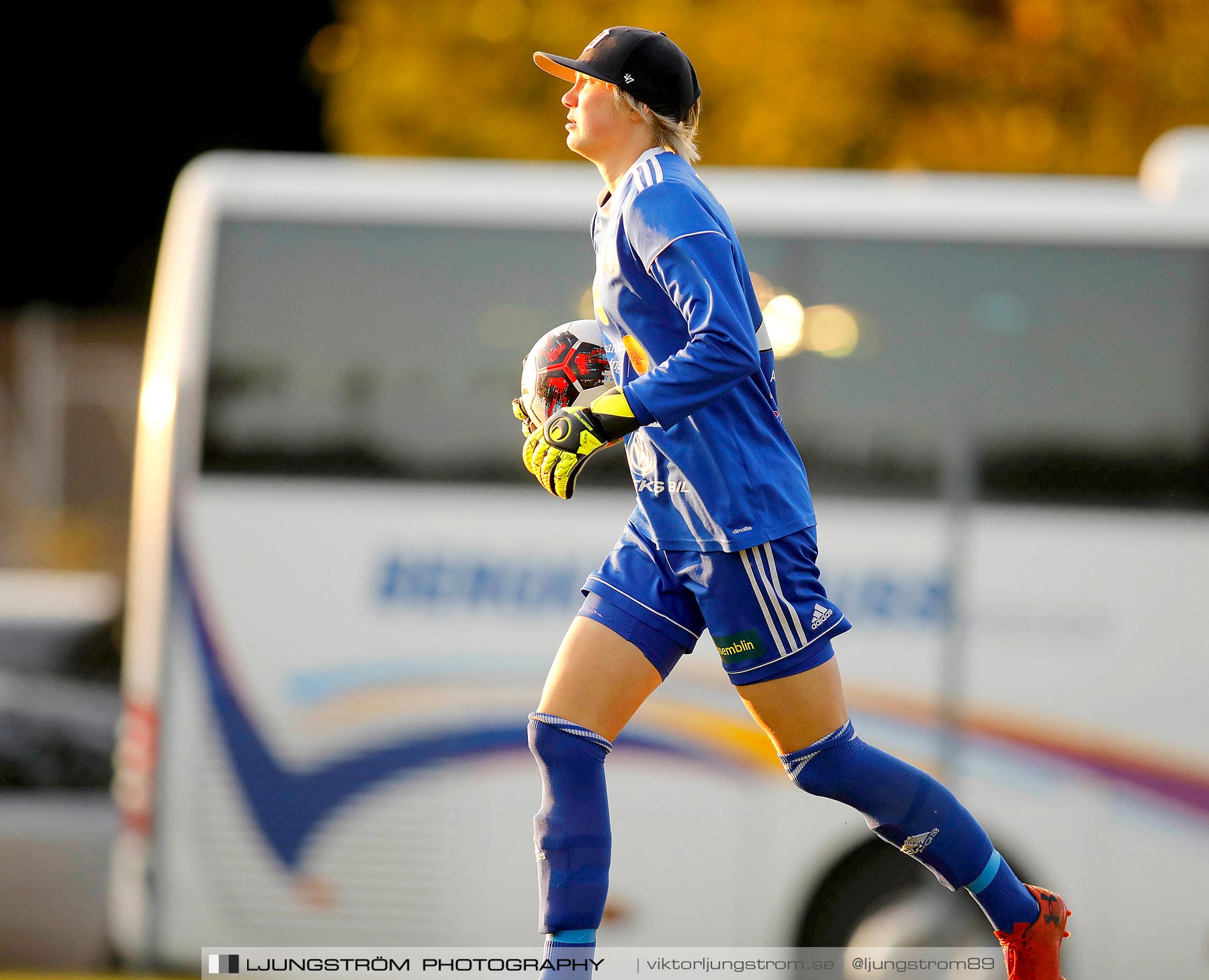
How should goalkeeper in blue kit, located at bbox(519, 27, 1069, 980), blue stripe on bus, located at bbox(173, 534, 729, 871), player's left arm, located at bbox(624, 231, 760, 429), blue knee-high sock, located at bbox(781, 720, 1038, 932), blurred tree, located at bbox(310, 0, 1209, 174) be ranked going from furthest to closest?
blurred tree, located at bbox(310, 0, 1209, 174) → blue stripe on bus, located at bbox(173, 534, 729, 871) → blue knee-high sock, located at bbox(781, 720, 1038, 932) → goalkeeper in blue kit, located at bbox(519, 27, 1069, 980) → player's left arm, located at bbox(624, 231, 760, 429)

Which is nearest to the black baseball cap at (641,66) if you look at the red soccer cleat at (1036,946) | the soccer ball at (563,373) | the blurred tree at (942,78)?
the soccer ball at (563,373)

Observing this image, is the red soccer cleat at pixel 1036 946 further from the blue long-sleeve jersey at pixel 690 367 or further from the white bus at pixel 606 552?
the white bus at pixel 606 552

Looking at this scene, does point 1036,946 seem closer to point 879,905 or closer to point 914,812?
point 914,812

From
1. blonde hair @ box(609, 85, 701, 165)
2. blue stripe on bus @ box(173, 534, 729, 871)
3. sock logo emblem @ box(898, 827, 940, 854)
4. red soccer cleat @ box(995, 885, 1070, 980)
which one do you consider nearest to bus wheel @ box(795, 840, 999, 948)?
blue stripe on bus @ box(173, 534, 729, 871)

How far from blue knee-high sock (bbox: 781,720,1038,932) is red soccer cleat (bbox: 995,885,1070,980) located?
24 millimetres

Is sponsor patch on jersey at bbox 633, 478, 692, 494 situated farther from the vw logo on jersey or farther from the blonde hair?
the blonde hair

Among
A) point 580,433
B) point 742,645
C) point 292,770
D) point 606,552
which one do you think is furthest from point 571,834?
point 292,770

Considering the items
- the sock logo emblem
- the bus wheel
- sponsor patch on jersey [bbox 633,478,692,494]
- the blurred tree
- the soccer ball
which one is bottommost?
the bus wheel

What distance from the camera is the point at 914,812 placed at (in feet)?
10.1

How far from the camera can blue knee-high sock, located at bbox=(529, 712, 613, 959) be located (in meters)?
2.98

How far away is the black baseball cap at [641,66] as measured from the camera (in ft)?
9.77

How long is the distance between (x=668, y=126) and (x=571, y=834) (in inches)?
55.9

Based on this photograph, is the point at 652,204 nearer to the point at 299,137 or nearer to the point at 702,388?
the point at 702,388

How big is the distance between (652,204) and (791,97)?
782 cm
